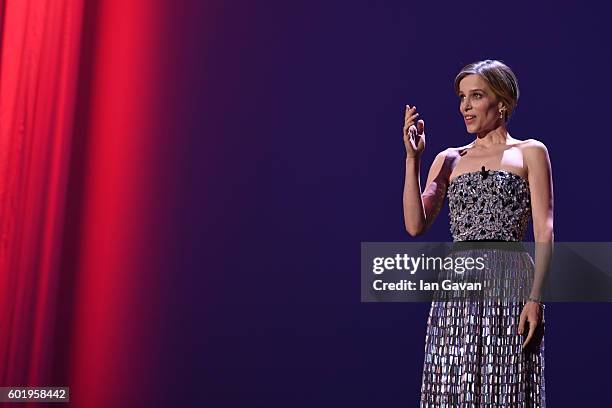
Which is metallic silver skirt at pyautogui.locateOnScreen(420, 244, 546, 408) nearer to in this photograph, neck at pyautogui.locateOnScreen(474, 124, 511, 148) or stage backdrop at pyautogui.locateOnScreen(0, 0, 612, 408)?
neck at pyautogui.locateOnScreen(474, 124, 511, 148)

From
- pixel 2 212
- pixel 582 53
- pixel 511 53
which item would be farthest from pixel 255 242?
pixel 582 53

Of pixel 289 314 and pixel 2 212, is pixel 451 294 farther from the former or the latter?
pixel 2 212

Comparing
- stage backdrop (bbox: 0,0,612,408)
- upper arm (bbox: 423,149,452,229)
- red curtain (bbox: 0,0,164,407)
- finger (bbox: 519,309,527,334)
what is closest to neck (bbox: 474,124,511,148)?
upper arm (bbox: 423,149,452,229)

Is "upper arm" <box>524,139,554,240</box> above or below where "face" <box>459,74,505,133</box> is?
below

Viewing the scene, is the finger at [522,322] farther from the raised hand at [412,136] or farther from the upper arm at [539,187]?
the raised hand at [412,136]

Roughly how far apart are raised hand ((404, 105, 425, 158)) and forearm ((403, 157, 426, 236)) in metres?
0.02

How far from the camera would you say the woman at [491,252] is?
2.03 m

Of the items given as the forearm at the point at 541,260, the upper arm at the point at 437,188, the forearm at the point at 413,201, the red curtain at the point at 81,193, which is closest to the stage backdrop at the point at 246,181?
the red curtain at the point at 81,193

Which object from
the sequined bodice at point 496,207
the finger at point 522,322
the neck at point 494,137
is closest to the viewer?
the finger at point 522,322

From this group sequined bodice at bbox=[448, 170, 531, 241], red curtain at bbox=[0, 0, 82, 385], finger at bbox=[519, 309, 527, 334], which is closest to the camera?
finger at bbox=[519, 309, 527, 334]

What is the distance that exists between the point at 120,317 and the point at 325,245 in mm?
855

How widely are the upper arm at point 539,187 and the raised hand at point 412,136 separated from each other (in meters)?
0.27

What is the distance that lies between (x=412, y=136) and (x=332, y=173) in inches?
43.2

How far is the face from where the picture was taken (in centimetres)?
221
